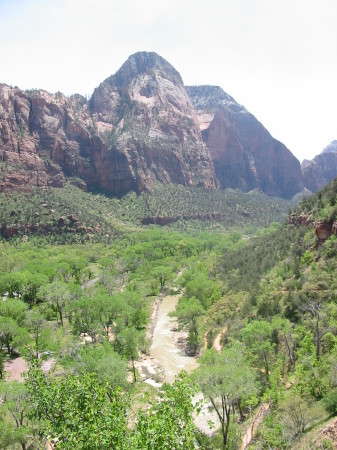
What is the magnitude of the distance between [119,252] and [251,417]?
81251mm

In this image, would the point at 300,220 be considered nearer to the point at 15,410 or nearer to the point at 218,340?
the point at 218,340

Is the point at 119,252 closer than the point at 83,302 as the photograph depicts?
No

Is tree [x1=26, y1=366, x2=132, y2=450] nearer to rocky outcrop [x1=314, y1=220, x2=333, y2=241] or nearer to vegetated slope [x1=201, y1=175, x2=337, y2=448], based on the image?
vegetated slope [x1=201, y1=175, x2=337, y2=448]

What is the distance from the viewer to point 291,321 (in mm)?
39125

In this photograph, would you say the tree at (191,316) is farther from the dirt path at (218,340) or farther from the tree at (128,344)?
the tree at (128,344)

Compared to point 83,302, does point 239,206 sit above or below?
above

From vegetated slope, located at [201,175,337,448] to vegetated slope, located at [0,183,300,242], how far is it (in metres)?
68.1

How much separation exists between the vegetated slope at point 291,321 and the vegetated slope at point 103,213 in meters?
68.1

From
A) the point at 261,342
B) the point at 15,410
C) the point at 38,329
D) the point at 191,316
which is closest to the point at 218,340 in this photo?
the point at 191,316

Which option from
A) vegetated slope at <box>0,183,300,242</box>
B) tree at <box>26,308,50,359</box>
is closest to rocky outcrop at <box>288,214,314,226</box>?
tree at <box>26,308,50,359</box>

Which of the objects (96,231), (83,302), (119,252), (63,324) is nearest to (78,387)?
(83,302)

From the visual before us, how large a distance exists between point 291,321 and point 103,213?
126692mm

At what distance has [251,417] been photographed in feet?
91.5

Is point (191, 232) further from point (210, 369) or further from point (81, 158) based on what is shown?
point (210, 369)
